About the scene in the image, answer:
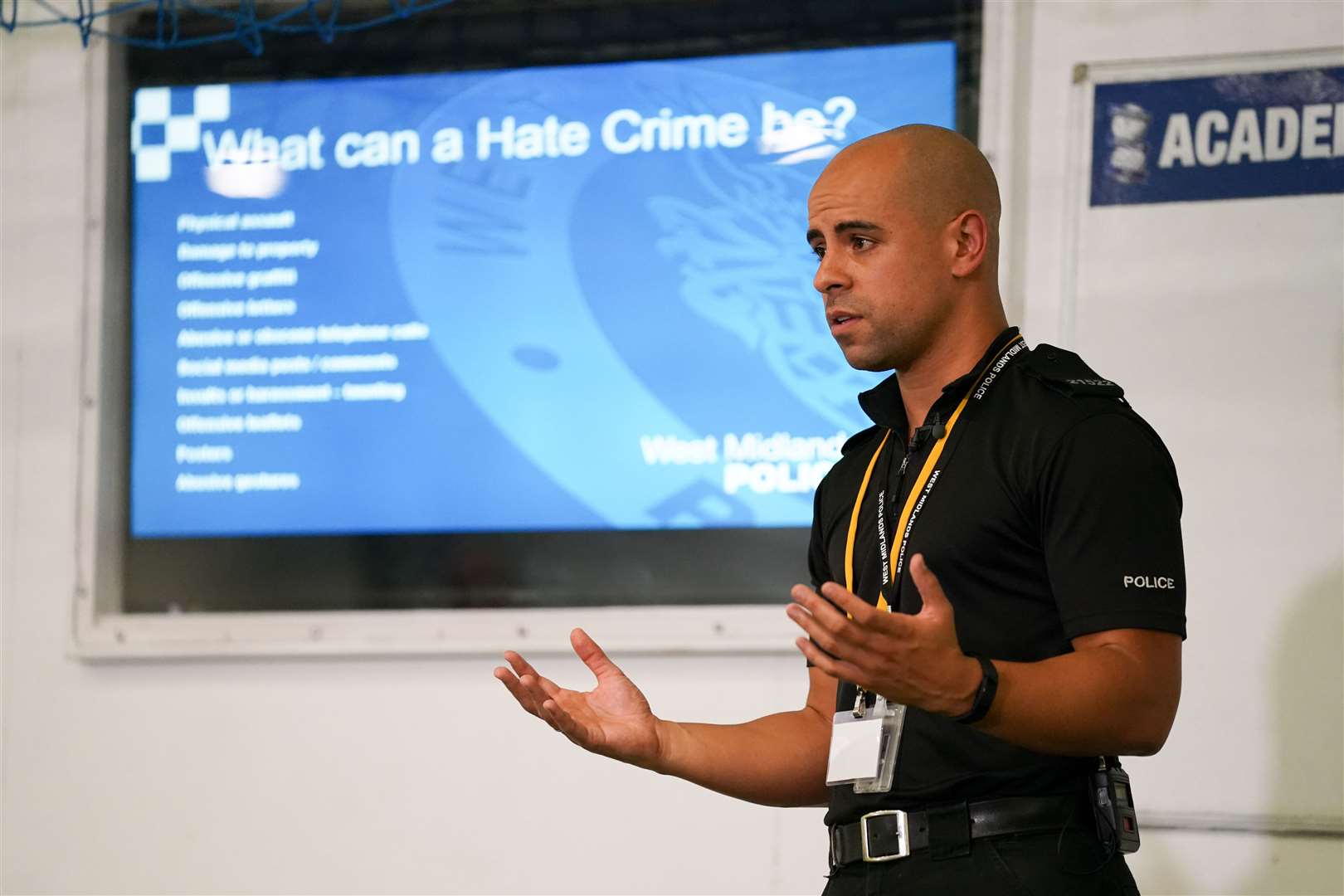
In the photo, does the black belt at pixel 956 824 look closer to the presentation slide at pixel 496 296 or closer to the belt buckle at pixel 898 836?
the belt buckle at pixel 898 836

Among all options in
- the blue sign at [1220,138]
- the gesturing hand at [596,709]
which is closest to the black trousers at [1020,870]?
the gesturing hand at [596,709]

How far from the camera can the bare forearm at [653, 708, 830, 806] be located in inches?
74.4

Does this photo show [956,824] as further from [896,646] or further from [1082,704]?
[896,646]

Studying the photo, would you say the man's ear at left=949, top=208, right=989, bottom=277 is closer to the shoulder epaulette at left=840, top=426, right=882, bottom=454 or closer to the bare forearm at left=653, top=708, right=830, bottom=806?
the shoulder epaulette at left=840, top=426, right=882, bottom=454

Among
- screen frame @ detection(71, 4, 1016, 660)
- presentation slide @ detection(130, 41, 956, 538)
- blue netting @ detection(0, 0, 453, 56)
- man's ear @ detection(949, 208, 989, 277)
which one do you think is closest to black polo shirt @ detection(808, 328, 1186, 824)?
man's ear @ detection(949, 208, 989, 277)

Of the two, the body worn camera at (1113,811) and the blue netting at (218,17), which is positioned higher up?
the blue netting at (218,17)

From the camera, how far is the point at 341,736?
323 cm

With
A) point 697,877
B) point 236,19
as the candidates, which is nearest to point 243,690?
point 697,877

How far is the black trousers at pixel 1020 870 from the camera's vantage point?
1.62m

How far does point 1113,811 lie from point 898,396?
626 mm

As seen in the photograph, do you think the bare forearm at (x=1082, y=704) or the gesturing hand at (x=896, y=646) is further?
the bare forearm at (x=1082, y=704)

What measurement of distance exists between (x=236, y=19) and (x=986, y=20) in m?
1.80

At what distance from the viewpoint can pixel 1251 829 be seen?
281 centimetres

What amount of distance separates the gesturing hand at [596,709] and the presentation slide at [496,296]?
1302 mm
